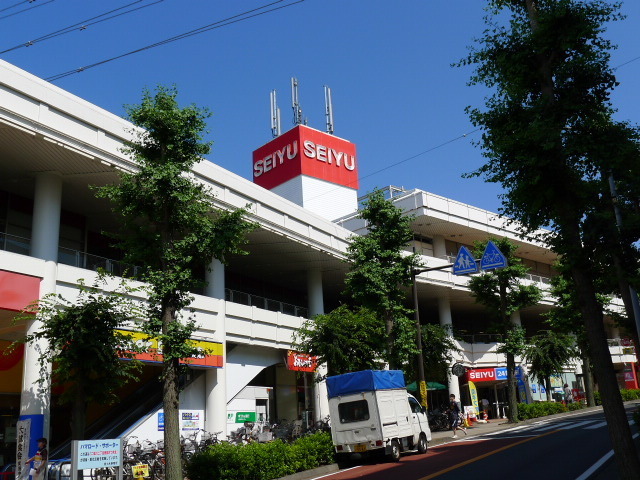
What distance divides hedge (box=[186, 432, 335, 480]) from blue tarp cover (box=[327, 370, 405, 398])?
2.63 meters

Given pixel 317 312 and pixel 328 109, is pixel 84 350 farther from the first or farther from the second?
pixel 328 109

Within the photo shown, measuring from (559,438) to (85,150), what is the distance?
63.0ft

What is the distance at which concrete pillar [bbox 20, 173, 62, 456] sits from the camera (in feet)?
58.3

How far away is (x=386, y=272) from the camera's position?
26.9 metres

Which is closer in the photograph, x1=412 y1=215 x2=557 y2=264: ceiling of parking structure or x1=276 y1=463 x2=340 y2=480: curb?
x1=276 y1=463 x2=340 y2=480: curb

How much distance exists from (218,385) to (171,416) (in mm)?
12051

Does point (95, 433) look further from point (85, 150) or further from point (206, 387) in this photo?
point (85, 150)

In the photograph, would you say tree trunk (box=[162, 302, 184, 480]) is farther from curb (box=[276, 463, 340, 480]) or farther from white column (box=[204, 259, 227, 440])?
white column (box=[204, 259, 227, 440])

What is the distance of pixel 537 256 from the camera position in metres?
54.0

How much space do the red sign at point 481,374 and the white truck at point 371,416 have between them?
22.9 metres

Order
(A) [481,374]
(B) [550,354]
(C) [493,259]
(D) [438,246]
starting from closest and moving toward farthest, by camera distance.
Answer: (C) [493,259] < (B) [550,354] < (A) [481,374] < (D) [438,246]

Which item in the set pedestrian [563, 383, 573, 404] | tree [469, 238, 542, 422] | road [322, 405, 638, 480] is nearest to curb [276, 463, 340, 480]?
road [322, 405, 638, 480]

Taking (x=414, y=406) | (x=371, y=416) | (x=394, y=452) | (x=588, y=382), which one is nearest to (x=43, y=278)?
(x=371, y=416)

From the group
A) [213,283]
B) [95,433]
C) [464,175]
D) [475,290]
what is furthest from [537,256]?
[464,175]
